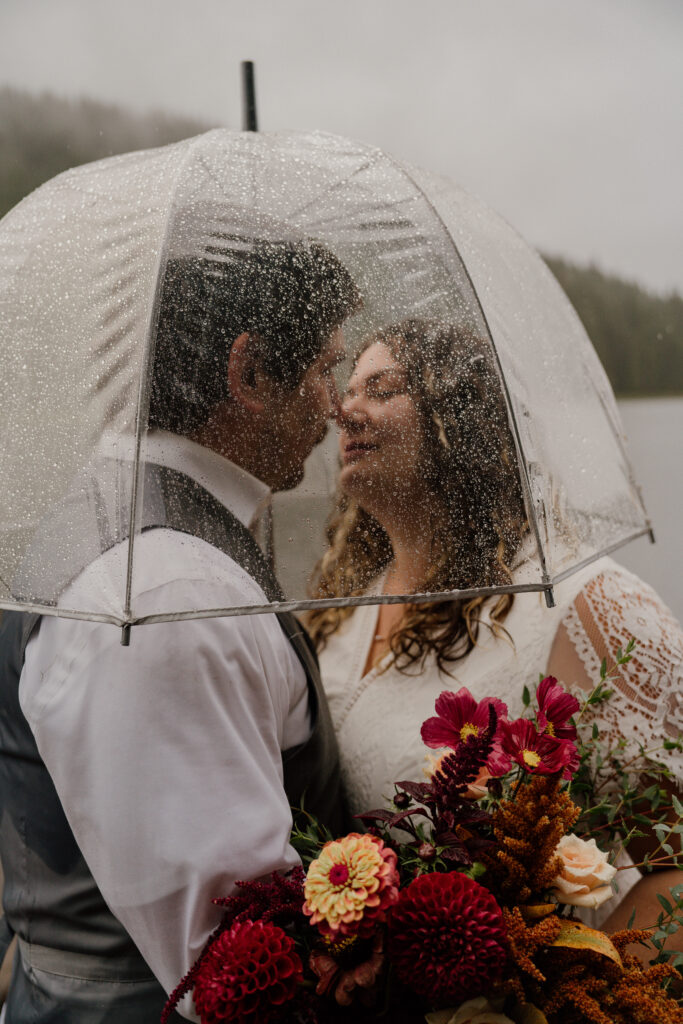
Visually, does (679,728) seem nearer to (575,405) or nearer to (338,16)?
(575,405)

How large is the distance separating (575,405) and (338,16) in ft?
5.28

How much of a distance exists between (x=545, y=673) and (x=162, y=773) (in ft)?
2.38

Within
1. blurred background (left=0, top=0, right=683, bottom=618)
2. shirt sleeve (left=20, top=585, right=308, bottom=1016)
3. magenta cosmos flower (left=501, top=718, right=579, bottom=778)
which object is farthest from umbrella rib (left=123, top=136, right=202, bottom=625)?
blurred background (left=0, top=0, right=683, bottom=618)

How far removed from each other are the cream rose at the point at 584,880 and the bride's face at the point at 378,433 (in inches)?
18.6

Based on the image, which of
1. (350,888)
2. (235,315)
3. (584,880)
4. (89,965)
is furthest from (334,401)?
(89,965)

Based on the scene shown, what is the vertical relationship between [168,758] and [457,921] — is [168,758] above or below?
above

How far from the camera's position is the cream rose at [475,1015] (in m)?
0.87

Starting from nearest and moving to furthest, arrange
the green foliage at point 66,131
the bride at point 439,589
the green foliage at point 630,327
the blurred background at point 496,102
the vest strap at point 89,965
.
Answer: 1. the bride at point 439,589
2. the vest strap at point 89,965
3. the green foliage at point 66,131
4. the blurred background at point 496,102
5. the green foliage at point 630,327

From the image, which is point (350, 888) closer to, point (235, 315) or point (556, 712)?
point (556, 712)

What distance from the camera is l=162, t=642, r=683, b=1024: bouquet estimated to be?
82 centimetres

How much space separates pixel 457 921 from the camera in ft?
2.67

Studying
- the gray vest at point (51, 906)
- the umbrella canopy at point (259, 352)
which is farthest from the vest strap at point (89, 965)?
the umbrella canopy at point (259, 352)

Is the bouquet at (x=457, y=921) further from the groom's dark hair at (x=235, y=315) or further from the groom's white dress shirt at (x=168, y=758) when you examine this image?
the groom's dark hair at (x=235, y=315)

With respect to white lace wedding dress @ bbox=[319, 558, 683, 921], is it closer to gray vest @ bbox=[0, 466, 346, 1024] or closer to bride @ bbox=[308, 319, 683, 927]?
bride @ bbox=[308, 319, 683, 927]
